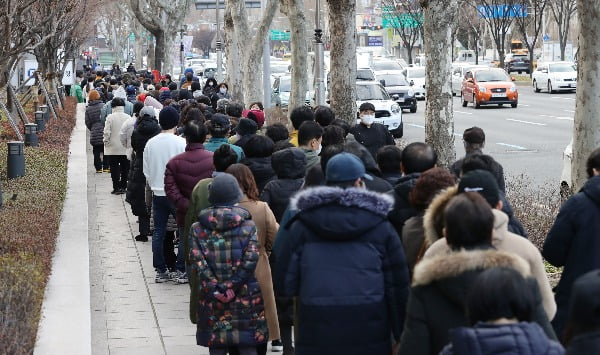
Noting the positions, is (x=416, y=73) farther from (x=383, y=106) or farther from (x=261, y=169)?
(x=261, y=169)

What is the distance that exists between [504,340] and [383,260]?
81.2 inches

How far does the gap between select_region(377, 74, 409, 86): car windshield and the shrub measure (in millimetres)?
20320

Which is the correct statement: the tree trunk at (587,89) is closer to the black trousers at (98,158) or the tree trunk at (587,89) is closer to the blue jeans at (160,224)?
the blue jeans at (160,224)

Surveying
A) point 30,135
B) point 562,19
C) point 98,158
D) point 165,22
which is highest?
point 562,19

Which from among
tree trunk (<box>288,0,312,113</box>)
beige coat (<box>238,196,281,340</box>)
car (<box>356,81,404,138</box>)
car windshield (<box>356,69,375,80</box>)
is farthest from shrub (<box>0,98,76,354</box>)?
car windshield (<box>356,69,375,80</box>)

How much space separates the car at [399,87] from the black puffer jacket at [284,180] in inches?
1311

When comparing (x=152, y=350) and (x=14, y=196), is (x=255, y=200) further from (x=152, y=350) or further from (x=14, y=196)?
(x=14, y=196)

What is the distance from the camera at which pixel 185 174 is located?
10695 mm

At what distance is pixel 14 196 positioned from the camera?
15516 millimetres

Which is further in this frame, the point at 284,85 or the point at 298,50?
the point at 284,85

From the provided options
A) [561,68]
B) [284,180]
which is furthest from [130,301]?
[561,68]

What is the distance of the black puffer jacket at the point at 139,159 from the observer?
1391cm

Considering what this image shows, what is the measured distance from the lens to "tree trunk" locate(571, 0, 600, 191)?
13547 millimetres

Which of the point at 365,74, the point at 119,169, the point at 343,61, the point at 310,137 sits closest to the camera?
the point at 310,137
